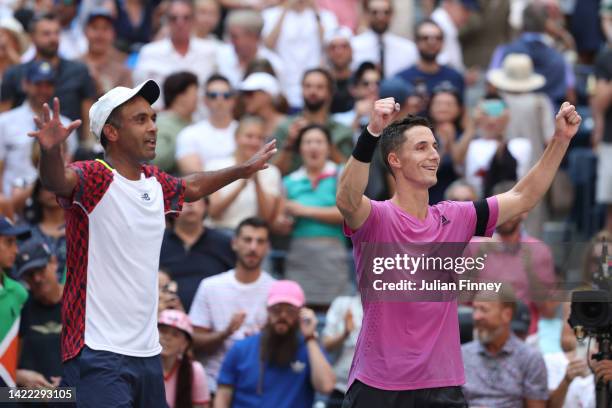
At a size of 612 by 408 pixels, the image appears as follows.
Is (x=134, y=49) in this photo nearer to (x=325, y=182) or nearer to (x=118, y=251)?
(x=325, y=182)

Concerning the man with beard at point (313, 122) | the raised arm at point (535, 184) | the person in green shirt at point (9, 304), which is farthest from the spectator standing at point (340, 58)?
the raised arm at point (535, 184)

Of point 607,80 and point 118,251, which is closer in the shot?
point 118,251

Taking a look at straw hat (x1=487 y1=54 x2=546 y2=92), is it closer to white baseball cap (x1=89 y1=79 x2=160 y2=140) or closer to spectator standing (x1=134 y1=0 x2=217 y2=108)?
spectator standing (x1=134 y1=0 x2=217 y2=108)

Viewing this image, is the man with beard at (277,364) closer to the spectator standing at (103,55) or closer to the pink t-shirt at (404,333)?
the pink t-shirt at (404,333)

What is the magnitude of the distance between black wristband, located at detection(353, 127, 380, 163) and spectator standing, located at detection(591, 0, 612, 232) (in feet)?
19.6

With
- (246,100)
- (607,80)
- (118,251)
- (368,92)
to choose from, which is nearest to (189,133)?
(246,100)

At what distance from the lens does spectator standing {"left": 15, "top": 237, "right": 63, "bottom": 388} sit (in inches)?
353

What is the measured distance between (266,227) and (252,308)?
605 mm

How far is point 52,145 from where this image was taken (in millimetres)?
6531

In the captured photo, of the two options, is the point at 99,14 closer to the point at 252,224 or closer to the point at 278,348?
the point at 252,224

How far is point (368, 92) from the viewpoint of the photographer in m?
12.6

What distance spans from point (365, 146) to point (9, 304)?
2.91 meters

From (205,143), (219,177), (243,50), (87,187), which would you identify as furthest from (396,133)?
(243,50)

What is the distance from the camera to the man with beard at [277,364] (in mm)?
9305
